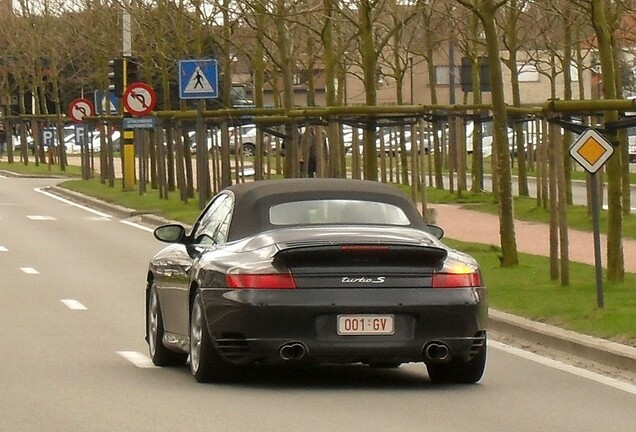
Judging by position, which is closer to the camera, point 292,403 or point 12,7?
point 292,403

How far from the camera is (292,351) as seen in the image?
11.2 meters

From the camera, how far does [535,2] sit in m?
33.0

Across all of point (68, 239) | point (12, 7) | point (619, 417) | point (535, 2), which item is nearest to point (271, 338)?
point (619, 417)

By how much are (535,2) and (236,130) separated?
902cm

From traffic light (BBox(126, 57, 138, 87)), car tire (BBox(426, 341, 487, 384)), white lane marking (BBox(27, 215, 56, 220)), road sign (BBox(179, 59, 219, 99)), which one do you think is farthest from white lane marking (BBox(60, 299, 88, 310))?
traffic light (BBox(126, 57, 138, 87))

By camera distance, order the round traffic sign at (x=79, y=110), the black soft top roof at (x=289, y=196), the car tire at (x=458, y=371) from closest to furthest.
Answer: the car tire at (x=458, y=371) → the black soft top roof at (x=289, y=196) → the round traffic sign at (x=79, y=110)

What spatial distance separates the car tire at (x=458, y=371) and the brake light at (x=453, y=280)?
60 centimetres

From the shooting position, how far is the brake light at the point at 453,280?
37.1ft

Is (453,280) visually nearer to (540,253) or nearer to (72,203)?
A: (540,253)

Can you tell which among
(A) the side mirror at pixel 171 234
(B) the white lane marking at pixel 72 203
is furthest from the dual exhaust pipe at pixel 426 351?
(B) the white lane marking at pixel 72 203

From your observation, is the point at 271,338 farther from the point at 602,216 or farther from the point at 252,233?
the point at 602,216

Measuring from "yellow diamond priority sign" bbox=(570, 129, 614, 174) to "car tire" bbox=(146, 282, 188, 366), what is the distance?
4.40 metres

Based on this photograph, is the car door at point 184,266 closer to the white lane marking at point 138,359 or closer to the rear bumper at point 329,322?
the white lane marking at point 138,359

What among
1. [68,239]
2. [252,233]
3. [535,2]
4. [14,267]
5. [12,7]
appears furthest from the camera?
[12,7]
